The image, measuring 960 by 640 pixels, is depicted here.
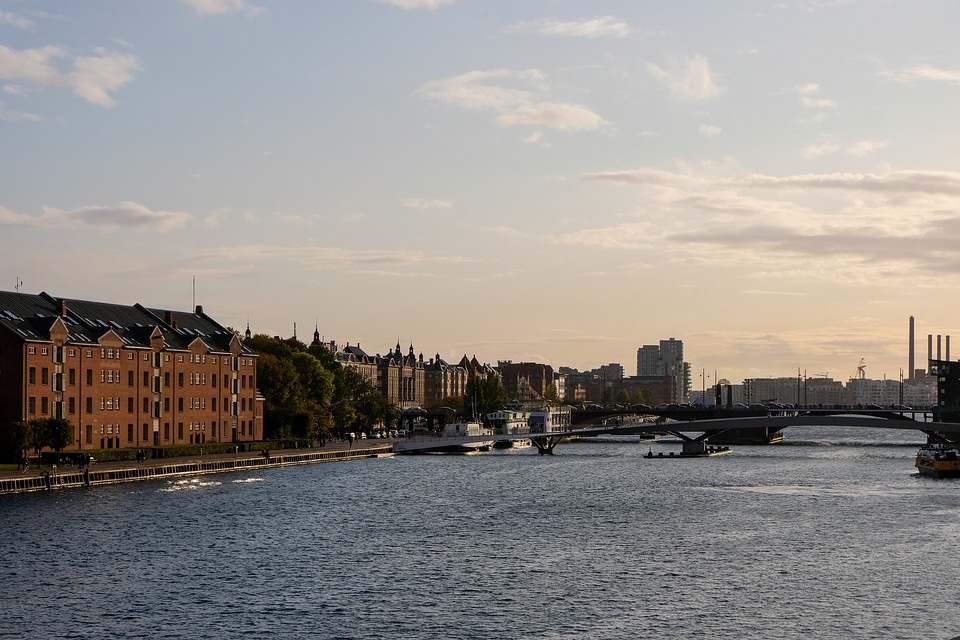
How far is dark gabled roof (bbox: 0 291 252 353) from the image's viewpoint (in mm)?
130500

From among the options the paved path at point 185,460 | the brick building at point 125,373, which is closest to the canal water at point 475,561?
the paved path at point 185,460

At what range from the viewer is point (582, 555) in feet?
255

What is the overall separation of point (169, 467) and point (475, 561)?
60.9 m

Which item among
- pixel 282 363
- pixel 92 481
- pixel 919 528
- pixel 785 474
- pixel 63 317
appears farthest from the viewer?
pixel 282 363

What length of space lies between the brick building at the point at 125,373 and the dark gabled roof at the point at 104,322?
0.14m

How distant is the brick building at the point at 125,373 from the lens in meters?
128

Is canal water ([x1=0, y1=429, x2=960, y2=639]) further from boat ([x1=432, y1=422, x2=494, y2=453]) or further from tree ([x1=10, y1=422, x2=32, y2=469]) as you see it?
boat ([x1=432, y1=422, x2=494, y2=453])

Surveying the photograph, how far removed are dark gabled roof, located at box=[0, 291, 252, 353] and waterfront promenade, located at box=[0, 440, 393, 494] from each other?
1506 cm

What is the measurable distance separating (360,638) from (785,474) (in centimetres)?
10215

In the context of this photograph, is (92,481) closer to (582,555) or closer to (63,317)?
(63,317)

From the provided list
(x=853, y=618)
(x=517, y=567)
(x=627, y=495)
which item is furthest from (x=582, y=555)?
(x=627, y=495)

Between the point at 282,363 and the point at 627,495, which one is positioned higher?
the point at 282,363

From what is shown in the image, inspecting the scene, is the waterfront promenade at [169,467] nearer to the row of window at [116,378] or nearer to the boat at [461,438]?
the row of window at [116,378]

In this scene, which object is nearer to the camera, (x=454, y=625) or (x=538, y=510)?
(x=454, y=625)
